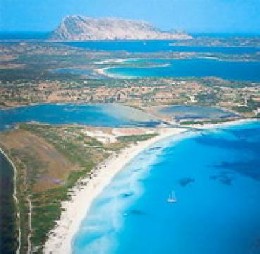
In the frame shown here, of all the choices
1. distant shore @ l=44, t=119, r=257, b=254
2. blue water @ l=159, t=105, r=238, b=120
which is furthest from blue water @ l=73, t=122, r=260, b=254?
blue water @ l=159, t=105, r=238, b=120

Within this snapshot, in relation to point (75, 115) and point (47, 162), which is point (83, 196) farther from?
point (75, 115)

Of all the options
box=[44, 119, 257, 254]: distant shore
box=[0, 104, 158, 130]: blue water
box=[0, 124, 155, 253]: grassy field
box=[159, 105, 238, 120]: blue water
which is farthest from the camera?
box=[159, 105, 238, 120]: blue water

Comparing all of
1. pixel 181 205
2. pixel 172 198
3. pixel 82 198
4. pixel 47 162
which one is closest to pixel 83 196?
pixel 82 198

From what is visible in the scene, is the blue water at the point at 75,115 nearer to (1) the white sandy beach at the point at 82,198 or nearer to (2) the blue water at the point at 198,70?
(1) the white sandy beach at the point at 82,198

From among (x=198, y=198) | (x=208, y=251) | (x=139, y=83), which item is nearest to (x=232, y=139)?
(x=198, y=198)

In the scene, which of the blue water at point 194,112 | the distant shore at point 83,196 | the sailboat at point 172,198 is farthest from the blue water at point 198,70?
the sailboat at point 172,198

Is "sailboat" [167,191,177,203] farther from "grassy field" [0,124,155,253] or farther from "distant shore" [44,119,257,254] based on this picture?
"grassy field" [0,124,155,253]
